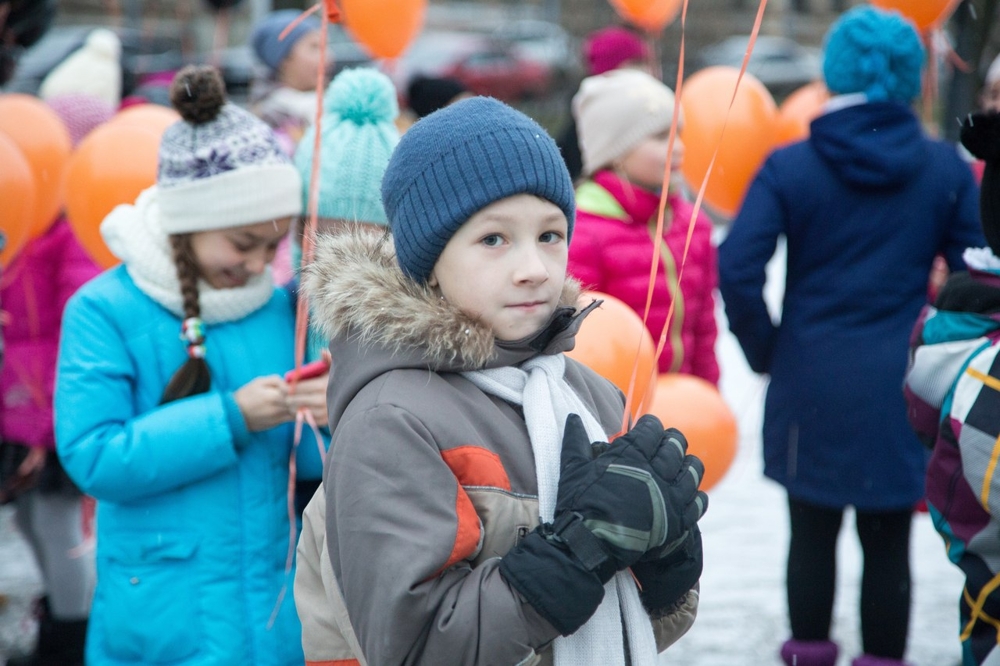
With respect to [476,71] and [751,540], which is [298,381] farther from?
[476,71]

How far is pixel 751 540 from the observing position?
496 centimetres

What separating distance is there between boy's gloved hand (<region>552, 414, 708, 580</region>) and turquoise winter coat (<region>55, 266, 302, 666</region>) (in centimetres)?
104

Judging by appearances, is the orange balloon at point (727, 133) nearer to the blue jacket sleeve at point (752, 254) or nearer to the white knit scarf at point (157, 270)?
the blue jacket sleeve at point (752, 254)

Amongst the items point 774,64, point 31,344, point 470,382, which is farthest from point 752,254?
point 774,64

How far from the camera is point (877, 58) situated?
337 cm

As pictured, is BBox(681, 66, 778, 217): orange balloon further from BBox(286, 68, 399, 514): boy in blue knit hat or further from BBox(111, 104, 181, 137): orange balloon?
BBox(111, 104, 181, 137): orange balloon

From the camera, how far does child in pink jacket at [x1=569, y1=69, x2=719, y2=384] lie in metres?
3.38

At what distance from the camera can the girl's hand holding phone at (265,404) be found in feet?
7.59

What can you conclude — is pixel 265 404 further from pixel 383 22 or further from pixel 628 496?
pixel 383 22

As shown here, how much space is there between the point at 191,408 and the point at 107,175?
4.43 ft

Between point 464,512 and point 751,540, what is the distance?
373 cm

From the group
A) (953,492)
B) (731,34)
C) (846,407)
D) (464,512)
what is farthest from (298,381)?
(731,34)

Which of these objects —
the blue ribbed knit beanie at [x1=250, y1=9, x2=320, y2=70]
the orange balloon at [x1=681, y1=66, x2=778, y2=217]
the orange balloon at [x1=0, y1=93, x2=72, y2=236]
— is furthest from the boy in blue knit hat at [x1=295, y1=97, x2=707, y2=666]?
the blue ribbed knit beanie at [x1=250, y1=9, x2=320, y2=70]

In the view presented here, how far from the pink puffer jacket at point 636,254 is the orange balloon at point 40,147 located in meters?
1.96
